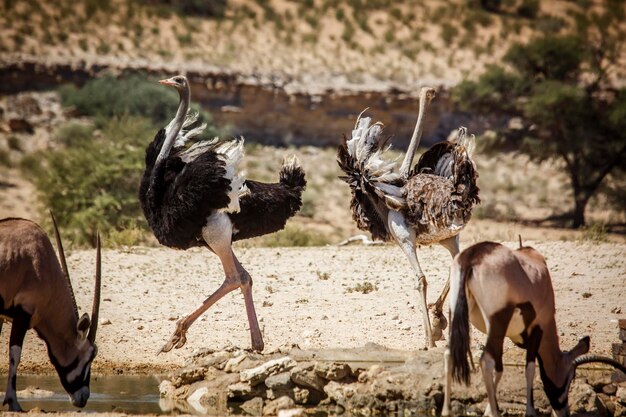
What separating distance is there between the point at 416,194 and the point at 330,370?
242 cm

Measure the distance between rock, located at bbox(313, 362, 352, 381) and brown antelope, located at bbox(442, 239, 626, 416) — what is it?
143 cm

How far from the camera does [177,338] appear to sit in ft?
32.8

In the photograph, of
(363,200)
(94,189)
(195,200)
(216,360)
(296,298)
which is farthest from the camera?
(94,189)

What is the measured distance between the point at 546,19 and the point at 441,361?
42113 millimetres

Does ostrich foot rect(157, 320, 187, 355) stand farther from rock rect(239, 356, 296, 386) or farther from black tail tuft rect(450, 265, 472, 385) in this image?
black tail tuft rect(450, 265, 472, 385)

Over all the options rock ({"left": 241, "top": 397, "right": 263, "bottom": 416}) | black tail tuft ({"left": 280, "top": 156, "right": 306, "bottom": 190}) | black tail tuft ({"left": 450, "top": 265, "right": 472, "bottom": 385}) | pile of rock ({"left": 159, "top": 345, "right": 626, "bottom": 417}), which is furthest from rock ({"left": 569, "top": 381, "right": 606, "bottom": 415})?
black tail tuft ({"left": 280, "top": 156, "right": 306, "bottom": 190})

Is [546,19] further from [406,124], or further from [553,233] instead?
[553,233]

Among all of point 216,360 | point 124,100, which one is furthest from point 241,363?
point 124,100

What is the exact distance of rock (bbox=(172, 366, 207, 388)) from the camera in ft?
30.3

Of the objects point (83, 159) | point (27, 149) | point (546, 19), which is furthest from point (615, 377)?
point (546, 19)

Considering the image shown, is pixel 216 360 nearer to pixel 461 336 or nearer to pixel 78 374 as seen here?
pixel 78 374

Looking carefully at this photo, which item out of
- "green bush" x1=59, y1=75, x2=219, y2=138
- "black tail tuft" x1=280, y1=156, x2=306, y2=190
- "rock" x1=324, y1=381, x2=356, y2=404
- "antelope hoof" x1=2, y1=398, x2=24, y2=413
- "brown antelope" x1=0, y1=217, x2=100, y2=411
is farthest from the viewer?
"green bush" x1=59, y1=75, x2=219, y2=138

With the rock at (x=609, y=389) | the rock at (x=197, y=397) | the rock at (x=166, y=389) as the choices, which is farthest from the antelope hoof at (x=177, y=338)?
the rock at (x=609, y=389)

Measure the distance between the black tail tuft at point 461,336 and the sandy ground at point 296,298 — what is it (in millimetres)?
2941
